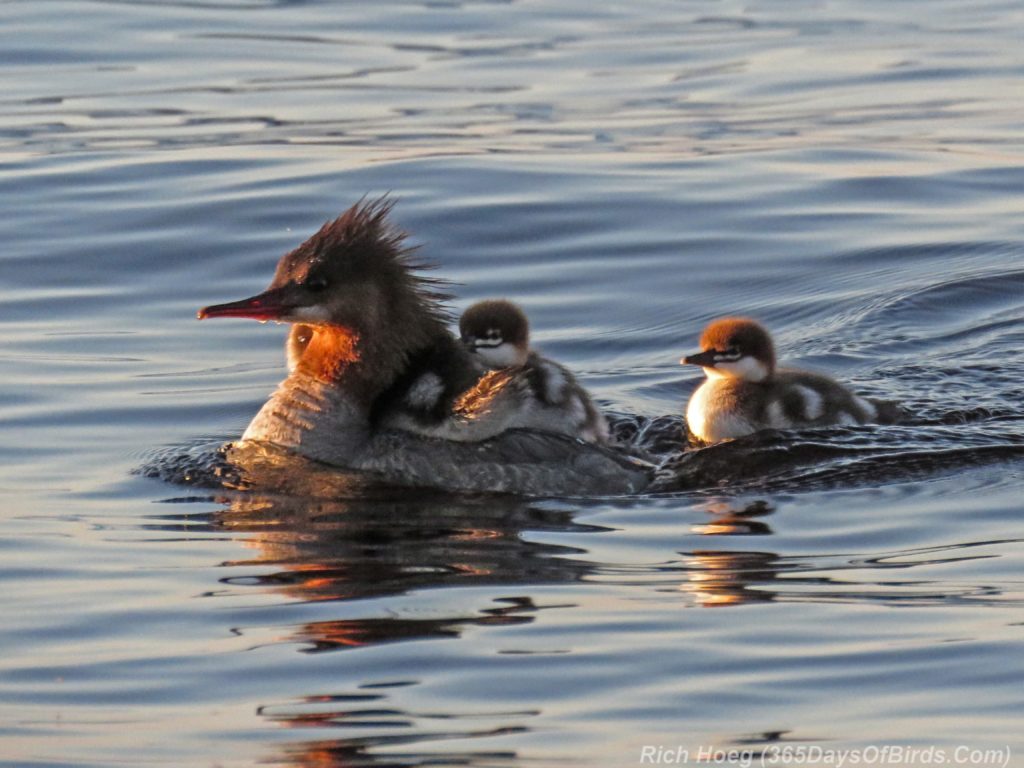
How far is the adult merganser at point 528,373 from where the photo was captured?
27.1 feet

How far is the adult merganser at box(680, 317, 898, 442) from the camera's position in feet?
28.9

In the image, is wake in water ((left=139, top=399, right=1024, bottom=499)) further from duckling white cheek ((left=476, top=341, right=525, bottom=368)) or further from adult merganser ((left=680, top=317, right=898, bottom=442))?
duckling white cheek ((left=476, top=341, right=525, bottom=368))

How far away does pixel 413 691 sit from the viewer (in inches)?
223

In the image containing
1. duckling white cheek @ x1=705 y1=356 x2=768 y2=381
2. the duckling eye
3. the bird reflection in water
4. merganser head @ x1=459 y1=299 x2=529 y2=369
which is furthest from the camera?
duckling white cheek @ x1=705 y1=356 x2=768 y2=381

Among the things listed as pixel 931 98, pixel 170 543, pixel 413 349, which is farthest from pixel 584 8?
pixel 170 543

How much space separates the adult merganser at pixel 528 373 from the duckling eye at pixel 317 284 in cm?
71

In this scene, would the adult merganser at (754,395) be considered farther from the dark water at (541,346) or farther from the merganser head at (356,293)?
the merganser head at (356,293)

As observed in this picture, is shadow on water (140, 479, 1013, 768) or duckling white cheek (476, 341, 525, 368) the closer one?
shadow on water (140, 479, 1013, 768)

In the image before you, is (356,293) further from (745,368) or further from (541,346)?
(541,346)

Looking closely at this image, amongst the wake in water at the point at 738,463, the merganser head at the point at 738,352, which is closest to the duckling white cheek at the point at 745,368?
the merganser head at the point at 738,352

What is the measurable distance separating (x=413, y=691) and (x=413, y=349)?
9.70 feet

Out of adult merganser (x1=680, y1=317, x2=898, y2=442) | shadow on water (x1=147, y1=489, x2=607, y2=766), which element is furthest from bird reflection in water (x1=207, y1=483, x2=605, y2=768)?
adult merganser (x1=680, y1=317, x2=898, y2=442)

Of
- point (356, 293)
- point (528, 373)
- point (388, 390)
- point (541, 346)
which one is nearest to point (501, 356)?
point (528, 373)

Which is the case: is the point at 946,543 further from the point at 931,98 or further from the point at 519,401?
the point at 931,98
